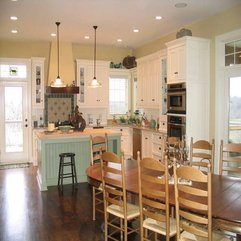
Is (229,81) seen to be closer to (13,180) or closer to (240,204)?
(240,204)

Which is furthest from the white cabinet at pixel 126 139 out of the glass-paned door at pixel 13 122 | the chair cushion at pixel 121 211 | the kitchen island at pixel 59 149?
the chair cushion at pixel 121 211

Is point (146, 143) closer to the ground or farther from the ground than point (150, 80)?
closer to the ground

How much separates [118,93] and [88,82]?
1.25 meters

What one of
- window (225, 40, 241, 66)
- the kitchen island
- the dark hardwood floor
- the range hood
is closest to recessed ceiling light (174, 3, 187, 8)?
window (225, 40, 241, 66)

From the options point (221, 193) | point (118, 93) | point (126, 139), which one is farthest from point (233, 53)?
point (118, 93)

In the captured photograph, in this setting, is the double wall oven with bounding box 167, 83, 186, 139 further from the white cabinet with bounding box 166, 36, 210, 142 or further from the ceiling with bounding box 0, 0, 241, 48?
the ceiling with bounding box 0, 0, 241, 48

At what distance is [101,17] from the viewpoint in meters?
5.65

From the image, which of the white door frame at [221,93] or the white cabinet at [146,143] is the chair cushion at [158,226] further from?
the white cabinet at [146,143]

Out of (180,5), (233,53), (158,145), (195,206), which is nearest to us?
(195,206)

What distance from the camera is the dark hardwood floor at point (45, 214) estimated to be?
3.58 meters

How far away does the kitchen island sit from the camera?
5.47 meters

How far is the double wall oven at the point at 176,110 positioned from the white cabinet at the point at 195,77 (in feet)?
0.33

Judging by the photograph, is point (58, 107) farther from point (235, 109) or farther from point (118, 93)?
point (235, 109)

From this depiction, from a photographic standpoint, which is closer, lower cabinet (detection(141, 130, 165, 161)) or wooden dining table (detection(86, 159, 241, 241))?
→ wooden dining table (detection(86, 159, 241, 241))
